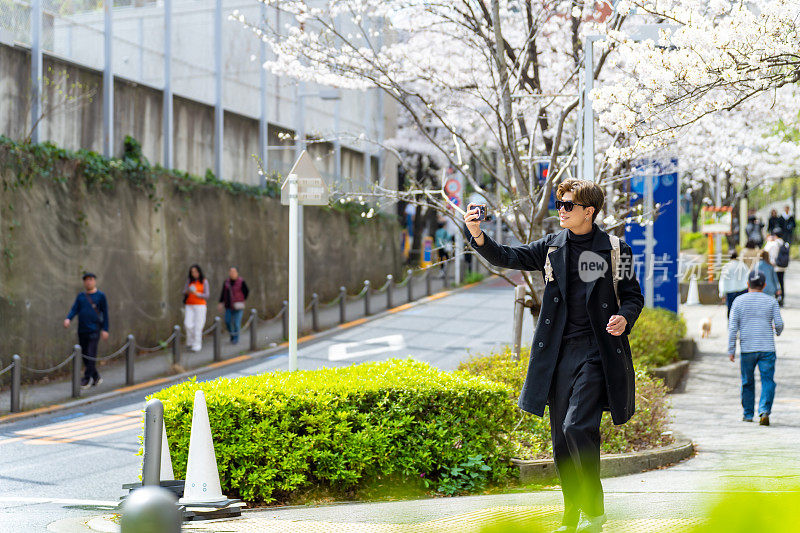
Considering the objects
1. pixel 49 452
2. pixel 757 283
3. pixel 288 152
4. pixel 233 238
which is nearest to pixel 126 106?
pixel 233 238

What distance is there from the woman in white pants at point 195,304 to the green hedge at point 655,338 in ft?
28.7

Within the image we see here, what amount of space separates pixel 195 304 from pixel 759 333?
11.8 m

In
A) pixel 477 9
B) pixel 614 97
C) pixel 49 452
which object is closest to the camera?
pixel 614 97

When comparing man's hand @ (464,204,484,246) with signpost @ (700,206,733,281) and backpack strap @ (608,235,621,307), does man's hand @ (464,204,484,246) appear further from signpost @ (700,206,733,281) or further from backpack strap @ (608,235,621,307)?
signpost @ (700,206,733,281)

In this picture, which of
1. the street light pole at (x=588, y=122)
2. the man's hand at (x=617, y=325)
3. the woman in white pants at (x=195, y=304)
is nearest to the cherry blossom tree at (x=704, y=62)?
the street light pole at (x=588, y=122)

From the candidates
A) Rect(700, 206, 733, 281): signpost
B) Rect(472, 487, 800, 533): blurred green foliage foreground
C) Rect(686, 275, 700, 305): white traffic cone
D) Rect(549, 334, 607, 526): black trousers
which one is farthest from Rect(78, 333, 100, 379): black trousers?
Rect(700, 206, 733, 281): signpost

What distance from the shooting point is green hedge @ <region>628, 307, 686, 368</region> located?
1263cm

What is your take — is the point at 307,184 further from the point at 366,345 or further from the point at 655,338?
the point at 366,345

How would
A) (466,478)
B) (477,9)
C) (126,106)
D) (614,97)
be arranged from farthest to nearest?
(126,106) < (477,9) < (614,97) < (466,478)

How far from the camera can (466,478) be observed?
7035 mm

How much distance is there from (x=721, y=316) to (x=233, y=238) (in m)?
11.7

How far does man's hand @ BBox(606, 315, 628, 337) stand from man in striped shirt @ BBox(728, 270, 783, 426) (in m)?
6.18

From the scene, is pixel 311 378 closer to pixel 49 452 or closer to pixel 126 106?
pixel 49 452

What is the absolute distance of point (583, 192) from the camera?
4.79 m
